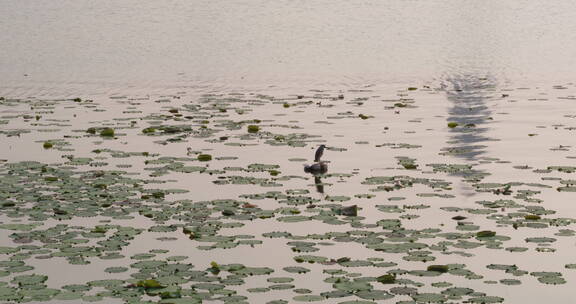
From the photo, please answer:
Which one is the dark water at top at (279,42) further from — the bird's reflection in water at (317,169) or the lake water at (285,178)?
the bird's reflection in water at (317,169)

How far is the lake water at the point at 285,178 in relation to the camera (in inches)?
573

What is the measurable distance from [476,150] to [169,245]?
10.6 metres

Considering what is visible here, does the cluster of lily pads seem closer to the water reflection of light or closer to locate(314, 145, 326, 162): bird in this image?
the water reflection of light

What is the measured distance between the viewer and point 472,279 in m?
14.5

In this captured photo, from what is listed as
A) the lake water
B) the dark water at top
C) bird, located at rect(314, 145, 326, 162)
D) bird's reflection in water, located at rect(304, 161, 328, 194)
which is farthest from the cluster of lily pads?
the dark water at top

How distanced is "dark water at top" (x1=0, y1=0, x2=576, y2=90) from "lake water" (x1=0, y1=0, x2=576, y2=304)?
1.26ft

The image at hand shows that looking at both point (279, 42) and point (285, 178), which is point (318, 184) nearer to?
point (285, 178)

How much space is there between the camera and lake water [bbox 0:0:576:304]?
14562 mm

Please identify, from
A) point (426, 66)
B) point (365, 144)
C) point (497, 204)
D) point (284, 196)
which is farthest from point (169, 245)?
point (426, 66)

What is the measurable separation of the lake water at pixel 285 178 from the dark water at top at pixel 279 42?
15.2 inches

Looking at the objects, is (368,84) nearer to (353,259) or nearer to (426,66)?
(426,66)

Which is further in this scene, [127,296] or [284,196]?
[284,196]

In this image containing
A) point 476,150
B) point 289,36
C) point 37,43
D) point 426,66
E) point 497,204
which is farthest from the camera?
point 289,36

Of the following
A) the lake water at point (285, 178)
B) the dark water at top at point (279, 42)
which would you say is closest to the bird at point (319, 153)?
the lake water at point (285, 178)
